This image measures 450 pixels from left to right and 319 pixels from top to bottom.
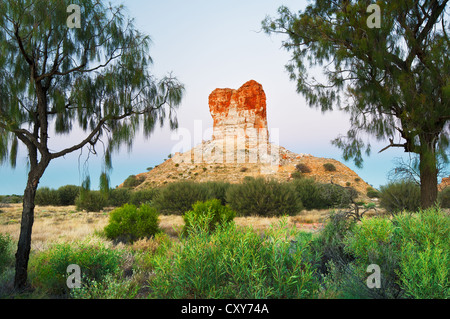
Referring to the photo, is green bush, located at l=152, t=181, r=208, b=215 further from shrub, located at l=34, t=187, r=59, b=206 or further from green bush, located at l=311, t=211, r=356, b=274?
shrub, located at l=34, t=187, r=59, b=206

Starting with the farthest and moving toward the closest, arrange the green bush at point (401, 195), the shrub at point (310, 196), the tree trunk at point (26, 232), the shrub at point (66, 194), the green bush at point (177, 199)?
the shrub at point (66, 194) < the shrub at point (310, 196) < the green bush at point (177, 199) < the green bush at point (401, 195) < the tree trunk at point (26, 232)

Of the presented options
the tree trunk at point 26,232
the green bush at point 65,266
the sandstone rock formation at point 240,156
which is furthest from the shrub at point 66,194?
the green bush at point 65,266

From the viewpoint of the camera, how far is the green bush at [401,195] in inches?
546

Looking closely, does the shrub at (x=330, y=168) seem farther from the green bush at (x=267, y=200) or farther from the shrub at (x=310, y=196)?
the green bush at (x=267, y=200)

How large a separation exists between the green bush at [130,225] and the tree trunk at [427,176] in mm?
7476

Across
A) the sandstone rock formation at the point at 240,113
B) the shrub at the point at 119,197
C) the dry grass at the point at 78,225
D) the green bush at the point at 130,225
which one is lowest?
the dry grass at the point at 78,225

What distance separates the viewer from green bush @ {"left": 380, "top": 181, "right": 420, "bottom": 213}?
13867 millimetres

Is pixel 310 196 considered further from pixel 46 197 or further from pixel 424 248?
pixel 46 197

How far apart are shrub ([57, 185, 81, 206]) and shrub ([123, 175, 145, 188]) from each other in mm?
18391

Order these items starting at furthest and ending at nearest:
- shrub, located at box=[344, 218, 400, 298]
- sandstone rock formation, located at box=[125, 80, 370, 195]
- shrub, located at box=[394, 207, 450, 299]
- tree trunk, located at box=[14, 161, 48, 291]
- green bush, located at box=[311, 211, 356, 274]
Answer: sandstone rock formation, located at box=[125, 80, 370, 195]
green bush, located at box=[311, 211, 356, 274]
tree trunk, located at box=[14, 161, 48, 291]
shrub, located at box=[344, 218, 400, 298]
shrub, located at box=[394, 207, 450, 299]

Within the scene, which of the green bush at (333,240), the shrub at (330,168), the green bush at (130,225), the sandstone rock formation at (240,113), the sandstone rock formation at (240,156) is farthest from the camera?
the sandstone rock formation at (240,113)

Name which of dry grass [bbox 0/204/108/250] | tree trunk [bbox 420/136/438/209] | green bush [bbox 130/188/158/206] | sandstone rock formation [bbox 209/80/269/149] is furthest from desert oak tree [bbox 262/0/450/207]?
sandstone rock formation [bbox 209/80/269/149]

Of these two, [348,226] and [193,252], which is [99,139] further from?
[348,226]
